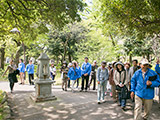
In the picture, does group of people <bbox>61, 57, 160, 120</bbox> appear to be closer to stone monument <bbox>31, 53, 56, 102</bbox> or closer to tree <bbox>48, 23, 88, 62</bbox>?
stone monument <bbox>31, 53, 56, 102</bbox>

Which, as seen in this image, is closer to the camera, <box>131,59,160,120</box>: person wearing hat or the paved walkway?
<box>131,59,160,120</box>: person wearing hat

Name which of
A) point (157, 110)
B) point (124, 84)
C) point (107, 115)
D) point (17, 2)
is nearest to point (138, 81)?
point (124, 84)

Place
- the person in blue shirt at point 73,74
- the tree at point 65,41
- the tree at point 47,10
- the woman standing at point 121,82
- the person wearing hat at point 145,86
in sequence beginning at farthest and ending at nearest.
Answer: the tree at point 65,41
the person in blue shirt at point 73,74
the tree at point 47,10
the woman standing at point 121,82
the person wearing hat at point 145,86

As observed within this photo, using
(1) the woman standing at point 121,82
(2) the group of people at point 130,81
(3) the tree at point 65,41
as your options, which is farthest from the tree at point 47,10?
(3) the tree at point 65,41

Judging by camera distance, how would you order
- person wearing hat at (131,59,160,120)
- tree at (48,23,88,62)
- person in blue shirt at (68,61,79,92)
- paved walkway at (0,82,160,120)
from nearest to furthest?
1. person wearing hat at (131,59,160,120)
2. paved walkway at (0,82,160,120)
3. person in blue shirt at (68,61,79,92)
4. tree at (48,23,88,62)

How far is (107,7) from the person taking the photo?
596cm

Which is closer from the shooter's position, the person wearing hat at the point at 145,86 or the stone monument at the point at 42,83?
the person wearing hat at the point at 145,86

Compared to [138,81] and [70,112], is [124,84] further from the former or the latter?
[70,112]

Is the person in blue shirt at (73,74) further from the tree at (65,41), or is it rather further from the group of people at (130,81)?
the tree at (65,41)

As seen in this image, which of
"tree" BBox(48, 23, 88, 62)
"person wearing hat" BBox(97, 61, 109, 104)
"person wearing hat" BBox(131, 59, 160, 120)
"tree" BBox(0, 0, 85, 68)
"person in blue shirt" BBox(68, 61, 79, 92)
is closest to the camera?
"person wearing hat" BBox(131, 59, 160, 120)

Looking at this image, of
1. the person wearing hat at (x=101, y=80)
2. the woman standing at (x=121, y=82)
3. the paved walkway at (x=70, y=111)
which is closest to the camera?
the paved walkway at (x=70, y=111)

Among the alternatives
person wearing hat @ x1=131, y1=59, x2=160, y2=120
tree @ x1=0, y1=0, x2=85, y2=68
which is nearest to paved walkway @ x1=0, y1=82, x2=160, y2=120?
person wearing hat @ x1=131, y1=59, x2=160, y2=120

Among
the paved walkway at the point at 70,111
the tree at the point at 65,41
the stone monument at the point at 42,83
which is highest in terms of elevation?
the tree at the point at 65,41

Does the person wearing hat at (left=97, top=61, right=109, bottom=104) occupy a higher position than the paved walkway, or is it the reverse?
the person wearing hat at (left=97, top=61, right=109, bottom=104)
